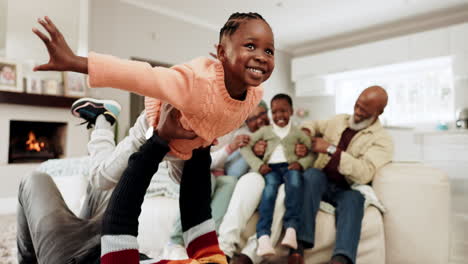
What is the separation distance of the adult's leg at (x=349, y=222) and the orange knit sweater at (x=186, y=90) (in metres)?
0.76

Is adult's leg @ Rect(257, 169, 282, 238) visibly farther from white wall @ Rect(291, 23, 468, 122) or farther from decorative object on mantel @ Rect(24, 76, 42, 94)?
white wall @ Rect(291, 23, 468, 122)

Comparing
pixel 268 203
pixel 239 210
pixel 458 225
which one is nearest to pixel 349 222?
pixel 268 203

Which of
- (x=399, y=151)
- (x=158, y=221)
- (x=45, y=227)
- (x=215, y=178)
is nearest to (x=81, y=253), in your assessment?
(x=45, y=227)

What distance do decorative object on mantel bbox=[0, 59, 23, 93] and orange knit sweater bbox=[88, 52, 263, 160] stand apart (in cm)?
279

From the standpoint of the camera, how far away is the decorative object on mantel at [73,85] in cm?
322

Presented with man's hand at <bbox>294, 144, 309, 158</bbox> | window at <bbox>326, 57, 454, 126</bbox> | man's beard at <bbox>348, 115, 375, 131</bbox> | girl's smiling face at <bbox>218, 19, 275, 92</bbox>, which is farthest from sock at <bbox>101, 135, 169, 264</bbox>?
window at <bbox>326, 57, 454, 126</bbox>

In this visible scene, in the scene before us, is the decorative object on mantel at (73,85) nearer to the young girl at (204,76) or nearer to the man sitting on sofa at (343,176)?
the man sitting on sofa at (343,176)

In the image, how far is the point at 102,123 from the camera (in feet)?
3.42

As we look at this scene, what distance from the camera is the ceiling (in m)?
3.68

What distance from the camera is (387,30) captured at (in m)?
4.46

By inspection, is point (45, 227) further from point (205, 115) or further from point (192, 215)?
point (205, 115)

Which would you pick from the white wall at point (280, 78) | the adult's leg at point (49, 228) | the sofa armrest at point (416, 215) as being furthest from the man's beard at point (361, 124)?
the white wall at point (280, 78)

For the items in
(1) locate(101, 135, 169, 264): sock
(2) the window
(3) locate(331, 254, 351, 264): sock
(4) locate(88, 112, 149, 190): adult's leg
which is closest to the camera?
(1) locate(101, 135, 169, 264): sock

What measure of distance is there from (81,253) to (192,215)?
26cm
